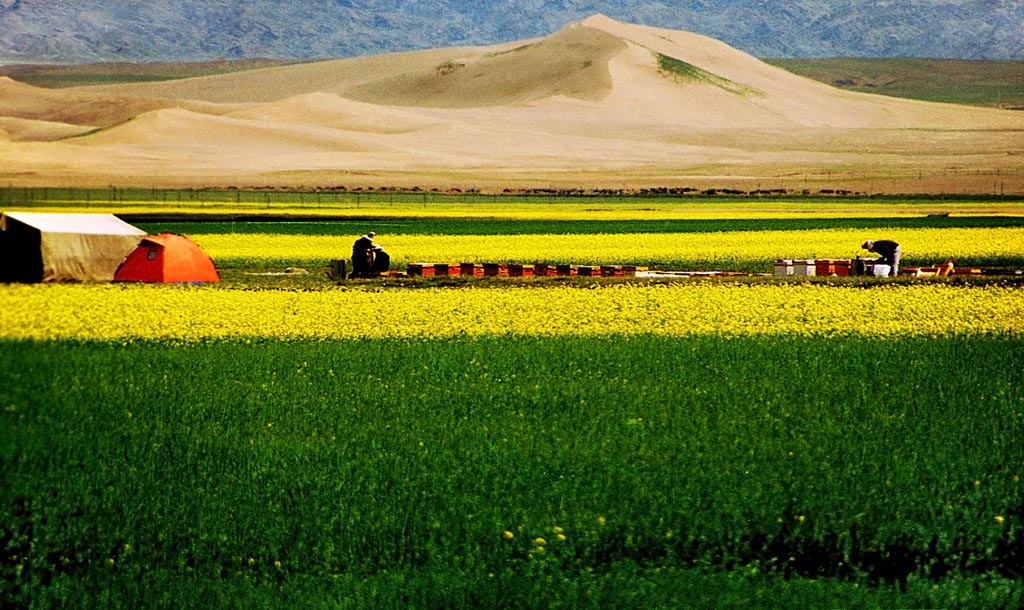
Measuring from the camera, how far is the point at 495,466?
12508mm

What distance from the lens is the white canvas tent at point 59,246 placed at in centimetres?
1331

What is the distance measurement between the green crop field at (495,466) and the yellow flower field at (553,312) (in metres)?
0.31

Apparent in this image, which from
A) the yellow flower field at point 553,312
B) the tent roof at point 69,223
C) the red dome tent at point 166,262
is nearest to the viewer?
the tent roof at point 69,223

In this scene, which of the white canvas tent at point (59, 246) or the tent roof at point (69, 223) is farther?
the tent roof at point (69, 223)

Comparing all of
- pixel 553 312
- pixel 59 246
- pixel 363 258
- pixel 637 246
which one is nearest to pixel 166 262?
pixel 363 258

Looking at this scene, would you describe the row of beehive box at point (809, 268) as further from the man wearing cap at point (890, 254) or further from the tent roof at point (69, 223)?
the tent roof at point (69, 223)

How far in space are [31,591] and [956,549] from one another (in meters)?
7.21

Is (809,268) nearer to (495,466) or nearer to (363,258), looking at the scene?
(363,258)

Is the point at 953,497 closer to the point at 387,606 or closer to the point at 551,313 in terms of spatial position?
the point at 387,606

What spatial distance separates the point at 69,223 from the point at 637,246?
94.3ft

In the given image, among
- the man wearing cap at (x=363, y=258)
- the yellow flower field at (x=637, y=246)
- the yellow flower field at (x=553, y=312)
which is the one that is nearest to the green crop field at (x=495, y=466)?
the yellow flower field at (x=553, y=312)

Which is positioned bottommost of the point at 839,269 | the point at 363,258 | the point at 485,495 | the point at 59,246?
the point at 485,495

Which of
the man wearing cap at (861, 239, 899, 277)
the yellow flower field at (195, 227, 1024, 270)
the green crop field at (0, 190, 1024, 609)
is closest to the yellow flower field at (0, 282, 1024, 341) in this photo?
the green crop field at (0, 190, 1024, 609)

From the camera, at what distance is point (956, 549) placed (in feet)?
36.7
